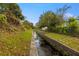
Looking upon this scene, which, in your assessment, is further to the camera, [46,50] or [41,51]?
[46,50]

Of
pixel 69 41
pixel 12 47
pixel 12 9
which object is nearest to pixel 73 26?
pixel 69 41

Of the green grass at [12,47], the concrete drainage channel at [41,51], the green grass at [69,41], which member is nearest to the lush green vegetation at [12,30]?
the green grass at [12,47]

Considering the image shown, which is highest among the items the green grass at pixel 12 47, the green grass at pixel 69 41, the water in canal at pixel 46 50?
the green grass at pixel 12 47

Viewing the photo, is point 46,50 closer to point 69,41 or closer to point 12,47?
point 69,41

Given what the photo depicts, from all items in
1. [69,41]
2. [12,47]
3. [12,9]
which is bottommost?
A: [69,41]

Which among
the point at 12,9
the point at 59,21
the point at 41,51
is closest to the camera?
the point at 59,21

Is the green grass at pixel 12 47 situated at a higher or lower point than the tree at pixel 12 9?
lower

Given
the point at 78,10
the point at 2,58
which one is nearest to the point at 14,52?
the point at 2,58

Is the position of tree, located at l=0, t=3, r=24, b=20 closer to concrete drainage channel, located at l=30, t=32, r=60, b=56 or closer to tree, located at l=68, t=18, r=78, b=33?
concrete drainage channel, located at l=30, t=32, r=60, b=56

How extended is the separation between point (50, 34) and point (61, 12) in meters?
1.88

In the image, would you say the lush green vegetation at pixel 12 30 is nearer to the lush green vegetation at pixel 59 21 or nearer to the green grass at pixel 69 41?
the lush green vegetation at pixel 59 21

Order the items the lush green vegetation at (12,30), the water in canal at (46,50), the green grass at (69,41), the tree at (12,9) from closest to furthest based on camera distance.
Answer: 1. the lush green vegetation at (12,30)
2. the tree at (12,9)
3. the green grass at (69,41)
4. the water in canal at (46,50)

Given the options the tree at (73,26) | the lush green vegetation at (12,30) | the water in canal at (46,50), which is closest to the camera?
the lush green vegetation at (12,30)

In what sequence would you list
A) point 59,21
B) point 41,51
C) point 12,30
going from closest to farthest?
point 59,21
point 41,51
point 12,30
